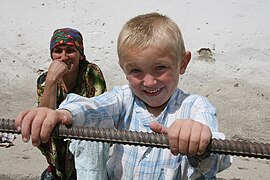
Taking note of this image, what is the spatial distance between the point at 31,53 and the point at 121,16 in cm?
84

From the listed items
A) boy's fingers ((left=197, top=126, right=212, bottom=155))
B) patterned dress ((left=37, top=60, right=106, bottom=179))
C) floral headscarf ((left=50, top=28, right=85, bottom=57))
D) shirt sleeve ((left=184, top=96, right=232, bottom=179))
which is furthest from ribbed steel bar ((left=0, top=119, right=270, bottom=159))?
floral headscarf ((left=50, top=28, right=85, bottom=57))

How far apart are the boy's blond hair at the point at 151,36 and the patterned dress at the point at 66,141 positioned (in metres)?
1.09

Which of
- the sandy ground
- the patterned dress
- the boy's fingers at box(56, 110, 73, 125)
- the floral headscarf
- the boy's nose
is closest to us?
the boy's fingers at box(56, 110, 73, 125)

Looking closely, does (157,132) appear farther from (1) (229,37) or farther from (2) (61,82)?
(1) (229,37)

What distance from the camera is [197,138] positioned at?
3.34 ft

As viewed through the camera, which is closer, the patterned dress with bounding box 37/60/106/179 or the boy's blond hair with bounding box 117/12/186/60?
the boy's blond hair with bounding box 117/12/186/60

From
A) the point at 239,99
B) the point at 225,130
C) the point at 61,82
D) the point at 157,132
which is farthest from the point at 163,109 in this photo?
the point at 239,99

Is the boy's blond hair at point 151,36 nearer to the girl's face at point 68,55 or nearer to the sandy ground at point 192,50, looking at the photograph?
the girl's face at point 68,55

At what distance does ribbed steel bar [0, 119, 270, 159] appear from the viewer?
1.00 metres

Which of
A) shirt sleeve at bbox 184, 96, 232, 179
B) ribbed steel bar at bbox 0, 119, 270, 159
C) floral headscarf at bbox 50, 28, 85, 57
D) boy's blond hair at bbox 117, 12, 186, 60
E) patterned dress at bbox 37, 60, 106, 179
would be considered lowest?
patterned dress at bbox 37, 60, 106, 179

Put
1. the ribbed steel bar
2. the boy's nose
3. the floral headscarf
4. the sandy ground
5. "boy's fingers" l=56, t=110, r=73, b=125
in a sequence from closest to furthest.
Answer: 1. the ribbed steel bar
2. "boy's fingers" l=56, t=110, r=73, b=125
3. the boy's nose
4. the floral headscarf
5. the sandy ground

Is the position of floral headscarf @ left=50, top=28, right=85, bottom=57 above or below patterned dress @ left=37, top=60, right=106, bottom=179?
above

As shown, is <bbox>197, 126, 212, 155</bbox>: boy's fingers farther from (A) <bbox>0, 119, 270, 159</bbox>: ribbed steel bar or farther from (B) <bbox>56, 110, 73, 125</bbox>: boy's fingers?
(B) <bbox>56, 110, 73, 125</bbox>: boy's fingers

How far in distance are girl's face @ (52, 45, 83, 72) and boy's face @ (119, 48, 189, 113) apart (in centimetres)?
119
